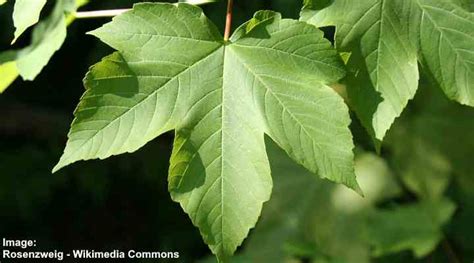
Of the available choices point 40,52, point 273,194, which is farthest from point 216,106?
point 273,194

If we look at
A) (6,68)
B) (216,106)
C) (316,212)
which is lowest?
(316,212)

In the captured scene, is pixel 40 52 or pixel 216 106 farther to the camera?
pixel 40 52

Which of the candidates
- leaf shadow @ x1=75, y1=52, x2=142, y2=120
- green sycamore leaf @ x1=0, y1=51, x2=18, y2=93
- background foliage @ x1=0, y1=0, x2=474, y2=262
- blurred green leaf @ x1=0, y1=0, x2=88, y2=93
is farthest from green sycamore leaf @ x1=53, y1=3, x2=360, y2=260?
background foliage @ x1=0, y1=0, x2=474, y2=262

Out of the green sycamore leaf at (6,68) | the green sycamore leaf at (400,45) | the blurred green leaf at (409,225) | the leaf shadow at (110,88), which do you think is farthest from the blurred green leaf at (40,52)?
the blurred green leaf at (409,225)

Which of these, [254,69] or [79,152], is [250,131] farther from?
[79,152]

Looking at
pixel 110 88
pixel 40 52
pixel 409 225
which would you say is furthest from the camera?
pixel 409 225

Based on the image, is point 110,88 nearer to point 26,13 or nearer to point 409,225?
point 26,13
